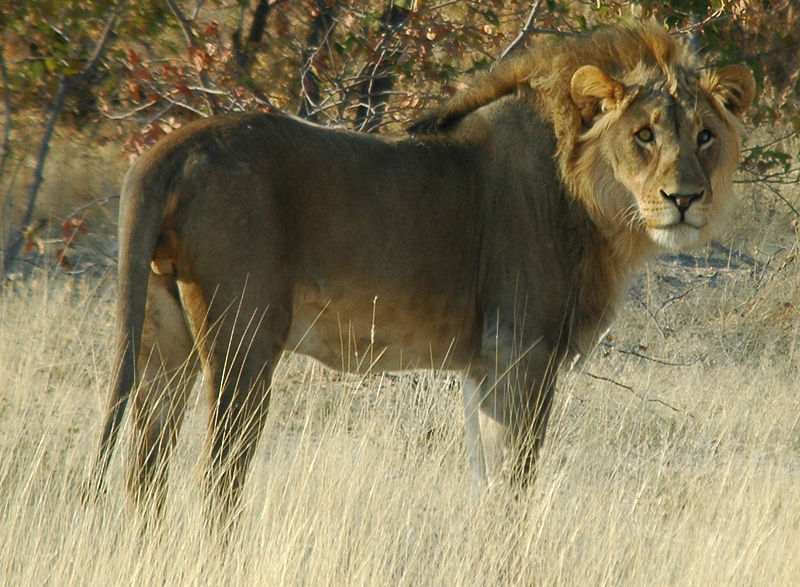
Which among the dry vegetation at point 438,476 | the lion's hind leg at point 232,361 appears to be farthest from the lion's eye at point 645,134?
the lion's hind leg at point 232,361

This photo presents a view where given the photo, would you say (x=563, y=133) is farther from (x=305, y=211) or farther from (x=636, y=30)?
(x=305, y=211)

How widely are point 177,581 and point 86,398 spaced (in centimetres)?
258

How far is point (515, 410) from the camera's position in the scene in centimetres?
419

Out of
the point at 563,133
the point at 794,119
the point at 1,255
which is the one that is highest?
the point at 794,119

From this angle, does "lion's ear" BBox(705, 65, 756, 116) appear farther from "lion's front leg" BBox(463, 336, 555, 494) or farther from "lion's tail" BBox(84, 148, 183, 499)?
"lion's tail" BBox(84, 148, 183, 499)

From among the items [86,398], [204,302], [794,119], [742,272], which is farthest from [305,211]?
[742,272]

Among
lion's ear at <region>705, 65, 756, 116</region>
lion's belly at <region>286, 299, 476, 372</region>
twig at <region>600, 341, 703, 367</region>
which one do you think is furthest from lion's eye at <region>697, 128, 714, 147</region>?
twig at <region>600, 341, 703, 367</region>

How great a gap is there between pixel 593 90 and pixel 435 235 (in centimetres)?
81

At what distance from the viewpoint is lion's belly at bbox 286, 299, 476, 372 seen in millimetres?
3922

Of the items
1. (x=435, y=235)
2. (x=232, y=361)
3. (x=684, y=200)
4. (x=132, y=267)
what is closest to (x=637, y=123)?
(x=684, y=200)

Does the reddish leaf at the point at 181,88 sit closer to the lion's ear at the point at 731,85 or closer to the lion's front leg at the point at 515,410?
the lion's front leg at the point at 515,410

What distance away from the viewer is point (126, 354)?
11.0ft

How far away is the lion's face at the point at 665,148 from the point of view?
4082 mm

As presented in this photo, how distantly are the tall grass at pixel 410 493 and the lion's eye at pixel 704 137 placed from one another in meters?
1.19
